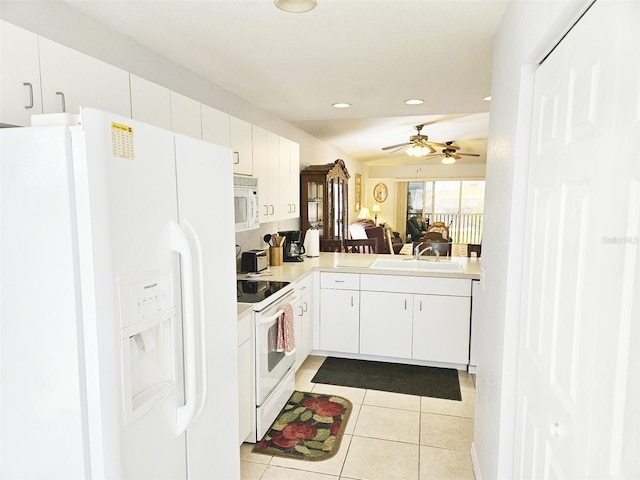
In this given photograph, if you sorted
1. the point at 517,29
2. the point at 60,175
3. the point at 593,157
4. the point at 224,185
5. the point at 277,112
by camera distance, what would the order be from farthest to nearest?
the point at 277,112
the point at 224,185
the point at 517,29
the point at 60,175
the point at 593,157

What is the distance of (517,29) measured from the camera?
5.19 ft

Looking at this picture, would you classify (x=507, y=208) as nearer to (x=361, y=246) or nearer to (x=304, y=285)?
(x=304, y=285)

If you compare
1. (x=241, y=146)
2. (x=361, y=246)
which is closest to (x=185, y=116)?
(x=241, y=146)

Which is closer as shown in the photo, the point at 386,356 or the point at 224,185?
the point at 224,185

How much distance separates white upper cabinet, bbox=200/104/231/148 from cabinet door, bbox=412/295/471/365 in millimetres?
2048

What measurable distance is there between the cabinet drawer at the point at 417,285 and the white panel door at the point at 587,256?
1999mm

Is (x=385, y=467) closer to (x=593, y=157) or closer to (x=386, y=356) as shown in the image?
(x=386, y=356)

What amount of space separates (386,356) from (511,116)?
8.42 feet

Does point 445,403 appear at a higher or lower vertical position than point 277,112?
lower

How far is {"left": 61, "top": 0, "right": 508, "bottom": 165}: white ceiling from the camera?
182 cm

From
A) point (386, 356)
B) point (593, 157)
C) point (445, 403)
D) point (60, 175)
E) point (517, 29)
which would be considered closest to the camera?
point (593, 157)

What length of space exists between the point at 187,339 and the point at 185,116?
1.31 metres

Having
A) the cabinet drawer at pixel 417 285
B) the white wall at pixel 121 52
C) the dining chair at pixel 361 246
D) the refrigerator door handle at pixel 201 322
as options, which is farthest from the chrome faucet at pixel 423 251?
the refrigerator door handle at pixel 201 322

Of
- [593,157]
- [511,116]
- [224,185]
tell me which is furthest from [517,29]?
[224,185]
